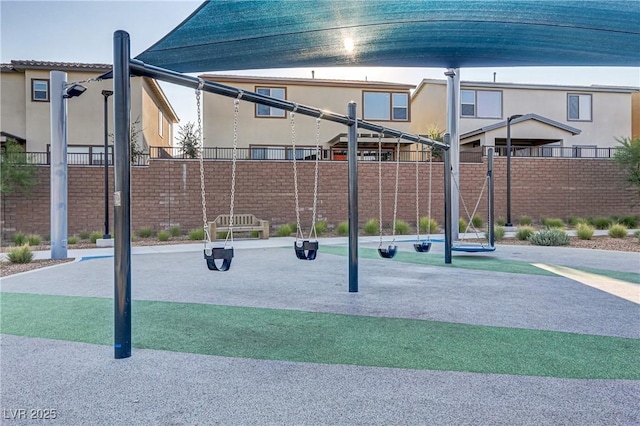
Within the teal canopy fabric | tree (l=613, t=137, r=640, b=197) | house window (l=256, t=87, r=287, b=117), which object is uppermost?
house window (l=256, t=87, r=287, b=117)

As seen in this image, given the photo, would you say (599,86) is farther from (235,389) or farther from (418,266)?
(235,389)

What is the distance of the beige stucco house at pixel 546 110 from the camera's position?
23797 mm

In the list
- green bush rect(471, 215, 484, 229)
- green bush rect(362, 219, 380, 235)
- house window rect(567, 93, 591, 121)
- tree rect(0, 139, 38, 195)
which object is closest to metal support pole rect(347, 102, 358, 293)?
green bush rect(362, 219, 380, 235)

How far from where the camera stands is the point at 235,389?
300 centimetres

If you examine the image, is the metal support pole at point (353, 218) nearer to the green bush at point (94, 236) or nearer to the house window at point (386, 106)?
the green bush at point (94, 236)

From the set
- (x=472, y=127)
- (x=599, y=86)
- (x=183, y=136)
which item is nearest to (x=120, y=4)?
(x=183, y=136)

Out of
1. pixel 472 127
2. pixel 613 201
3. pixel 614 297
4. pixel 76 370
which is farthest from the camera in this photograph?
pixel 472 127

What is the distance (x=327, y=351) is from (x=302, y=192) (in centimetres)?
1360

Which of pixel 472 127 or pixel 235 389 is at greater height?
pixel 472 127

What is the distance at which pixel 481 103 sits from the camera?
24.1 meters

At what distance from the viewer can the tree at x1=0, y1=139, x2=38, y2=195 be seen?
46.3 ft

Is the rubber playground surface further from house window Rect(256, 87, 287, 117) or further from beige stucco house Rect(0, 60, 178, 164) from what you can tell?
house window Rect(256, 87, 287, 117)

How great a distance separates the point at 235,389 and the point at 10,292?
16.0 feet

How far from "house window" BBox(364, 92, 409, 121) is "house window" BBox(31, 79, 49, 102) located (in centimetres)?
1378
